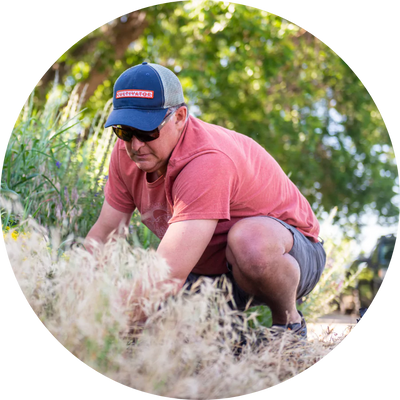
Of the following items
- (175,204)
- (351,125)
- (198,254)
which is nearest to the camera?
(198,254)

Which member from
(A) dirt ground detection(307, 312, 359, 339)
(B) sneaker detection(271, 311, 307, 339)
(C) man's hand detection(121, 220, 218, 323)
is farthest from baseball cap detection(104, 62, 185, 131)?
(A) dirt ground detection(307, 312, 359, 339)

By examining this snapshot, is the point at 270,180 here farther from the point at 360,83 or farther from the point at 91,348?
the point at 91,348

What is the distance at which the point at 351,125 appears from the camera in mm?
2488

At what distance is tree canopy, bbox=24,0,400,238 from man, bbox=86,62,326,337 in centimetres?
50

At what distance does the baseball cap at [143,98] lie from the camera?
1.70m

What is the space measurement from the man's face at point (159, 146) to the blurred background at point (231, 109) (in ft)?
1.12

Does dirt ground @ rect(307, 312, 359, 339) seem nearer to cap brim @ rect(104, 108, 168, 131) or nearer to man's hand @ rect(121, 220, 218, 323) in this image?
man's hand @ rect(121, 220, 218, 323)

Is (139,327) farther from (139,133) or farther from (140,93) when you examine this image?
(140,93)

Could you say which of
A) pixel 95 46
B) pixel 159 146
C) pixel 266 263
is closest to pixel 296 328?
pixel 266 263

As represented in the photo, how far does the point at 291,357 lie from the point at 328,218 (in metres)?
1.30

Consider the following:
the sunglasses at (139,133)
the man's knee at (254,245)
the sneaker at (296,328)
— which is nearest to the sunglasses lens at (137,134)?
the sunglasses at (139,133)

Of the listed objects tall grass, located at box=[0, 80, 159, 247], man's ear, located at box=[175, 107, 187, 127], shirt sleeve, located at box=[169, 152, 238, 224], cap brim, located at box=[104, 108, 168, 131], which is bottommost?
tall grass, located at box=[0, 80, 159, 247]

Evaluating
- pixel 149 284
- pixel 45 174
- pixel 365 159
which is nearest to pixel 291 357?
pixel 149 284

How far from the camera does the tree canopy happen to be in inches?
85.4
